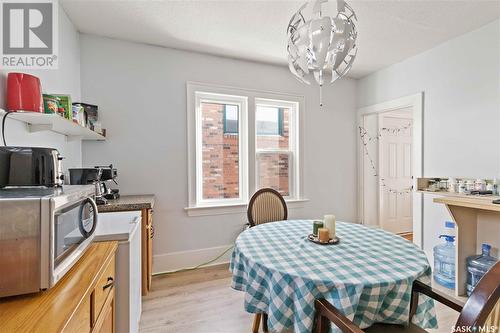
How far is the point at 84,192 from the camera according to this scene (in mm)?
1070

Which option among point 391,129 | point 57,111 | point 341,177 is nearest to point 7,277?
point 57,111

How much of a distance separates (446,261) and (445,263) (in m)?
0.02

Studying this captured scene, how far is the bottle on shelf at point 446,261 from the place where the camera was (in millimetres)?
2419

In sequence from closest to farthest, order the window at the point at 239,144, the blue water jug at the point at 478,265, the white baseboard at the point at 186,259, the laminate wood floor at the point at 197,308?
the laminate wood floor at the point at 197,308 → the blue water jug at the point at 478,265 → the white baseboard at the point at 186,259 → the window at the point at 239,144

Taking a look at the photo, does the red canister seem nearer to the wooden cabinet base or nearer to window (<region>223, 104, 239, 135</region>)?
the wooden cabinet base

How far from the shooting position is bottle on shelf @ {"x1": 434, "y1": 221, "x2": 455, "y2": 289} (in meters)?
2.42

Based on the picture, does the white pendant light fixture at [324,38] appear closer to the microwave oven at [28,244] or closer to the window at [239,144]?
the microwave oven at [28,244]

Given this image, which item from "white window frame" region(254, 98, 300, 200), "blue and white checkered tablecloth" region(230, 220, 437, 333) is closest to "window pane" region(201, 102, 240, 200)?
"white window frame" region(254, 98, 300, 200)

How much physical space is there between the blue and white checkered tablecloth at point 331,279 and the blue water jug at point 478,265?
1271 mm

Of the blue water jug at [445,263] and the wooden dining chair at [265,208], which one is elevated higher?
the wooden dining chair at [265,208]

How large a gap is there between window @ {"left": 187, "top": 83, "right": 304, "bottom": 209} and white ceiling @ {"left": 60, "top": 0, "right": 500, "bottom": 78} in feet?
1.84

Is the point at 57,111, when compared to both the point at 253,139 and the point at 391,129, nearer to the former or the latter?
the point at 253,139

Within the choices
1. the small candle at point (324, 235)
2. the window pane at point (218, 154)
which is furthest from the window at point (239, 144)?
the small candle at point (324, 235)

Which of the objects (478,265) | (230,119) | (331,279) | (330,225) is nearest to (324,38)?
(330,225)
